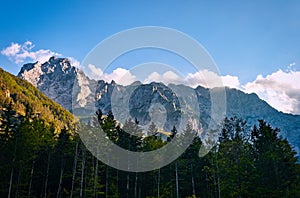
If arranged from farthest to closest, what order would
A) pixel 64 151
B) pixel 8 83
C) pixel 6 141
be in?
pixel 8 83
pixel 64 151
pixel 6 141

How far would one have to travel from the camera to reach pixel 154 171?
44219 mm

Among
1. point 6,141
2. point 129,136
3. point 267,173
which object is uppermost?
point 129,136

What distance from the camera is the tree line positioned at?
3550 cm

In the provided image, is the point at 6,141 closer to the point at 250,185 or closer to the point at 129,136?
the point at 129,136

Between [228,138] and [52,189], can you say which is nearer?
[228,138]

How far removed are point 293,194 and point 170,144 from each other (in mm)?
17574

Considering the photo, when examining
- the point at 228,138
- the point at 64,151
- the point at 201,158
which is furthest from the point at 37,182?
the point at 228,138

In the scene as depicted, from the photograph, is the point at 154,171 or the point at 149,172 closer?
the point at 154,171

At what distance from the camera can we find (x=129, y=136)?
4581cm

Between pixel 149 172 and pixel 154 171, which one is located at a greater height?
pixel 149 172

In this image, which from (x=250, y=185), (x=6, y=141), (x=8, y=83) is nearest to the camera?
(x=6, y=141)

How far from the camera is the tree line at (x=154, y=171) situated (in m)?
35.5

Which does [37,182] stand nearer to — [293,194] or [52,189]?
[52,189]

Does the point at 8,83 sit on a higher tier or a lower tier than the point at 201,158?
higher
